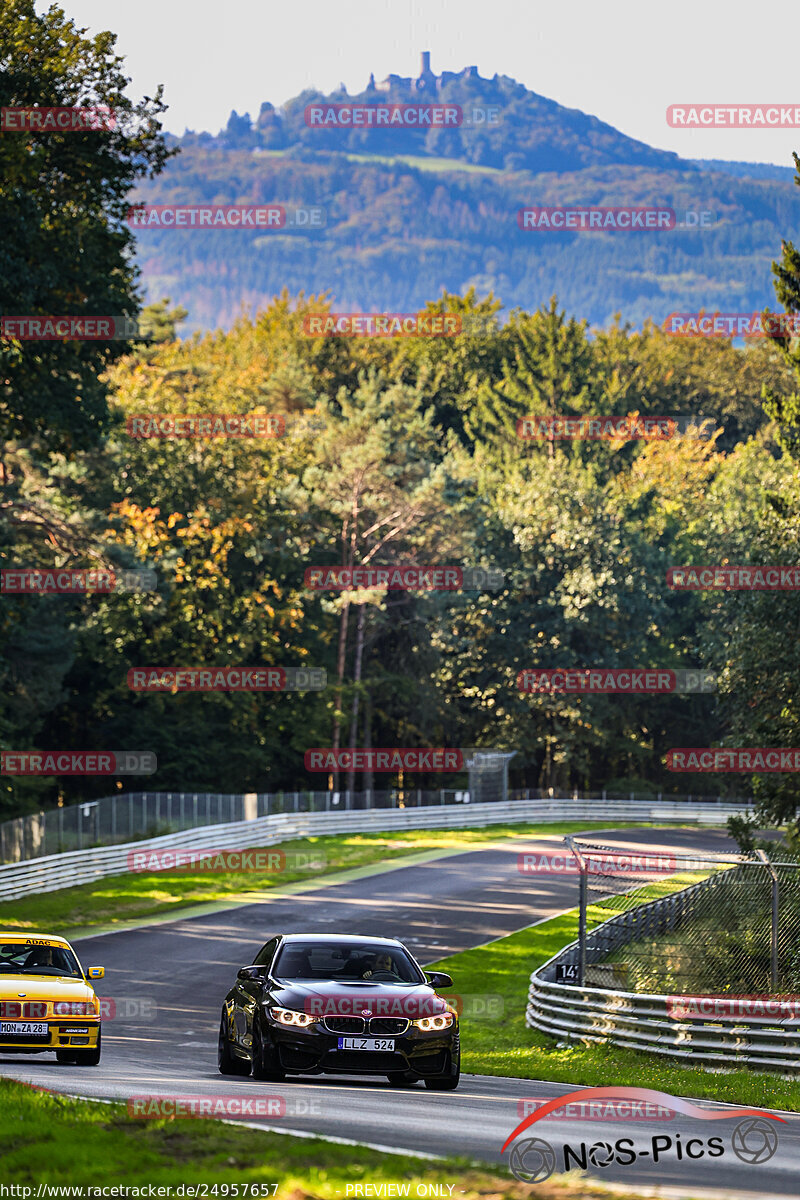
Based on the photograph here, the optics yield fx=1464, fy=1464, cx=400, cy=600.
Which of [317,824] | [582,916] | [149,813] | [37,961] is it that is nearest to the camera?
[37,961]

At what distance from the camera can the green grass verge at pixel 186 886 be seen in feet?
111

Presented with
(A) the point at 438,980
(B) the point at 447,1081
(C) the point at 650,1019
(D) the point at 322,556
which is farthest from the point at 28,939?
(D) the point at 322,556

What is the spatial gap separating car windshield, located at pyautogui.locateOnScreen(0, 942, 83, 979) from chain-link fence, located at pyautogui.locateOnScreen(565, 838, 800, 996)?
6.73 meters

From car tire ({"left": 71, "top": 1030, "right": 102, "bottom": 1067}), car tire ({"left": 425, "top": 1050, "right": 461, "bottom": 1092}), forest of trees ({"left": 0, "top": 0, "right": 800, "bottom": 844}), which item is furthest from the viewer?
forest of trees ({"left": 0, "top": 0, "right": 800, "bottom": 844})

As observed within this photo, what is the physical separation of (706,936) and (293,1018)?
813 centimetres

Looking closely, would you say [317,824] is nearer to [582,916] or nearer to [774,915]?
[582,916]

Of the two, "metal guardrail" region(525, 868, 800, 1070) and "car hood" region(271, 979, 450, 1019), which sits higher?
"car hood" region(271, 979, 450, 1019)

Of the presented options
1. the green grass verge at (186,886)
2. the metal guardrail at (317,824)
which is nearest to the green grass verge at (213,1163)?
the green grass verge at (186,886)

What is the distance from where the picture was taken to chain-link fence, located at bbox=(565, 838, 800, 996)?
60.4 feet

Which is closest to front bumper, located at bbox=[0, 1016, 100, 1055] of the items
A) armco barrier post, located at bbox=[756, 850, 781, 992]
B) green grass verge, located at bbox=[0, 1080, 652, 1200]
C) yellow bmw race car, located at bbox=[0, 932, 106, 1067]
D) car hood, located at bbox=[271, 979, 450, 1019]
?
yellow bmw race car, located at bbox=[0, 932, 106, 1067]

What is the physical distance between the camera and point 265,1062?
1259 centimetres

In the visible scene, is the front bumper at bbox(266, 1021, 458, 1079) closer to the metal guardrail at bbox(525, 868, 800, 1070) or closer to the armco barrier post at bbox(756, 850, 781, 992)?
the metal guardrail at bbox(525, 868, 800, 1070)

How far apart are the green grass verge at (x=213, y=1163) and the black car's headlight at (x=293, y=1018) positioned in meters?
2.92

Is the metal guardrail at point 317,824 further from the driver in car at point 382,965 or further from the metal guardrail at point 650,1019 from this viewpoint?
the driver in car at point 382,965
